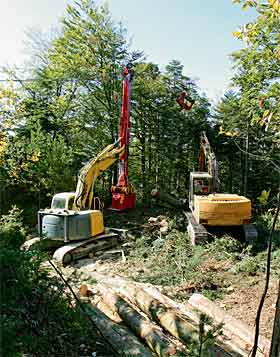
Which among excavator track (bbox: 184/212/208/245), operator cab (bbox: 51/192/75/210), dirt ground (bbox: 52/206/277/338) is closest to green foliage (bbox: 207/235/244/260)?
excavator track (bbox: 184/212/208/245)

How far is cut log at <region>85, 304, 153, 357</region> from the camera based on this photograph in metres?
4.14

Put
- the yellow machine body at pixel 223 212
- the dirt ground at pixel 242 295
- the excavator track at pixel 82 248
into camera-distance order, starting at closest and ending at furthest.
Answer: the dirt ground at pixel 242 295 → the excavator track at pixel 82 248 → the yellow machine body at pixel 223 212

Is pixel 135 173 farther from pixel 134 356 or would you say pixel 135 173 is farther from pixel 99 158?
pixel 134 356

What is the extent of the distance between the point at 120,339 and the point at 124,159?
33.9 feet

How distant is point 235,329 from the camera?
203 inches

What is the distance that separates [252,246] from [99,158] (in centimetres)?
524

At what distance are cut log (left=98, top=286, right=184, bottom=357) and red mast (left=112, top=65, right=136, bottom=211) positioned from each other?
8718mm

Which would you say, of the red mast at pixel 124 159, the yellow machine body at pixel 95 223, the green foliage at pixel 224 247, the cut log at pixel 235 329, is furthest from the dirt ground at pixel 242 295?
the red mast at pixel 124 159

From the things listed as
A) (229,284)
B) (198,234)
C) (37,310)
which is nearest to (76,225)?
(198,234)

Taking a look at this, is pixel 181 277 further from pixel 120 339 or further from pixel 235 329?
pixel 120 339

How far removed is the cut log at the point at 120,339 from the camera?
414 centimetres

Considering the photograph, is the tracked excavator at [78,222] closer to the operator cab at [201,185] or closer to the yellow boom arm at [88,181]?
the yellow boom arm at [88,181]

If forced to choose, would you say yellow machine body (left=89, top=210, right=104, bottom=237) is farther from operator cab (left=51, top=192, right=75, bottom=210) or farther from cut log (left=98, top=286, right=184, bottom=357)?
cut log (left=98, top=286, right=184, bottom=357)

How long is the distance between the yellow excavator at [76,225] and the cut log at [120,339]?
16.4ft
